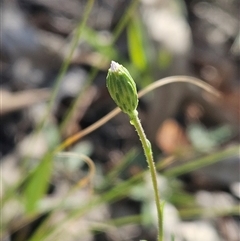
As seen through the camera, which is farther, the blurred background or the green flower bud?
the blurred background

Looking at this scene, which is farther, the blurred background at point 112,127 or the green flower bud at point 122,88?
the blurred background at point 112,127

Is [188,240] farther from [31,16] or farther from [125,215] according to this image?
[31,16]

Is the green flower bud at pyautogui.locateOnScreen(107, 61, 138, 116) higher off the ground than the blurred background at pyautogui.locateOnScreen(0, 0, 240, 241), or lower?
lower

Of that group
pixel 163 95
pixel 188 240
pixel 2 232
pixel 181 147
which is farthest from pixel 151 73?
pixel 2 232

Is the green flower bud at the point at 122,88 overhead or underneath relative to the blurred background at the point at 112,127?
underneath
